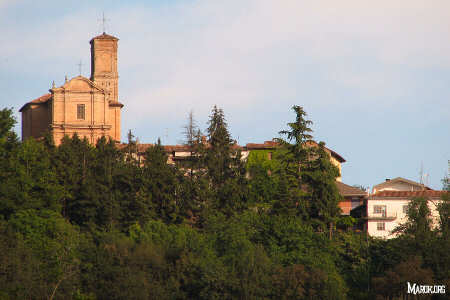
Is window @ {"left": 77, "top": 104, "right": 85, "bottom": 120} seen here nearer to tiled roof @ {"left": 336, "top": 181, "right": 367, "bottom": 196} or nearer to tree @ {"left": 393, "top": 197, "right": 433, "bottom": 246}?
tiled roof @ {"left": 336, "top": 181, "right": 367, "bottom": 196}

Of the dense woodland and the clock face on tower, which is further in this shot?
the clock face on tower

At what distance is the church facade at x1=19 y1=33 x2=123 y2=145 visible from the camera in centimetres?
8100

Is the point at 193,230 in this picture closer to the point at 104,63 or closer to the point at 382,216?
the point at 382,216

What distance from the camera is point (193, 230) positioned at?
62.4 meters

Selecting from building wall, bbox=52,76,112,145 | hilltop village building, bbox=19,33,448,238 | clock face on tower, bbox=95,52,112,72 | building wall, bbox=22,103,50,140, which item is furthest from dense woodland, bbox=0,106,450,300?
clock face on tower, bbox=95,52,112,72

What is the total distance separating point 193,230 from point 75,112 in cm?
2352

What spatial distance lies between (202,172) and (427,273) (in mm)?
18232

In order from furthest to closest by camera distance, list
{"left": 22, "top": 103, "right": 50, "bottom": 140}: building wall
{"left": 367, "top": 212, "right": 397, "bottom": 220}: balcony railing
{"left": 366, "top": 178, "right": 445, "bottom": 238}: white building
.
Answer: {"left": 22, "top": 103, "right": 50, "bottom": 140}: building wall → {"left": 367, "top": 212, "right": 397, "bottom": 220}: balcony railing → {"left": 366, "top": 178, "right": 445, "bottom": 238}: white building

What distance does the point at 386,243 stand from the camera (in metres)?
63.1

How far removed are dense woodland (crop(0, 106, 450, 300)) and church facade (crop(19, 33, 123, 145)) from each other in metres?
11.1

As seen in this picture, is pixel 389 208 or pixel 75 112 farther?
pixel 75 112

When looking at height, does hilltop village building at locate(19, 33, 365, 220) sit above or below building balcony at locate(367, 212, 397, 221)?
above

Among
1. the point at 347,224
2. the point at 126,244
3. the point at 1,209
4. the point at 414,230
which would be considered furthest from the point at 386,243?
the point at 1,209

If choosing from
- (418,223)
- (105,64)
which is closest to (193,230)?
(418,223)
